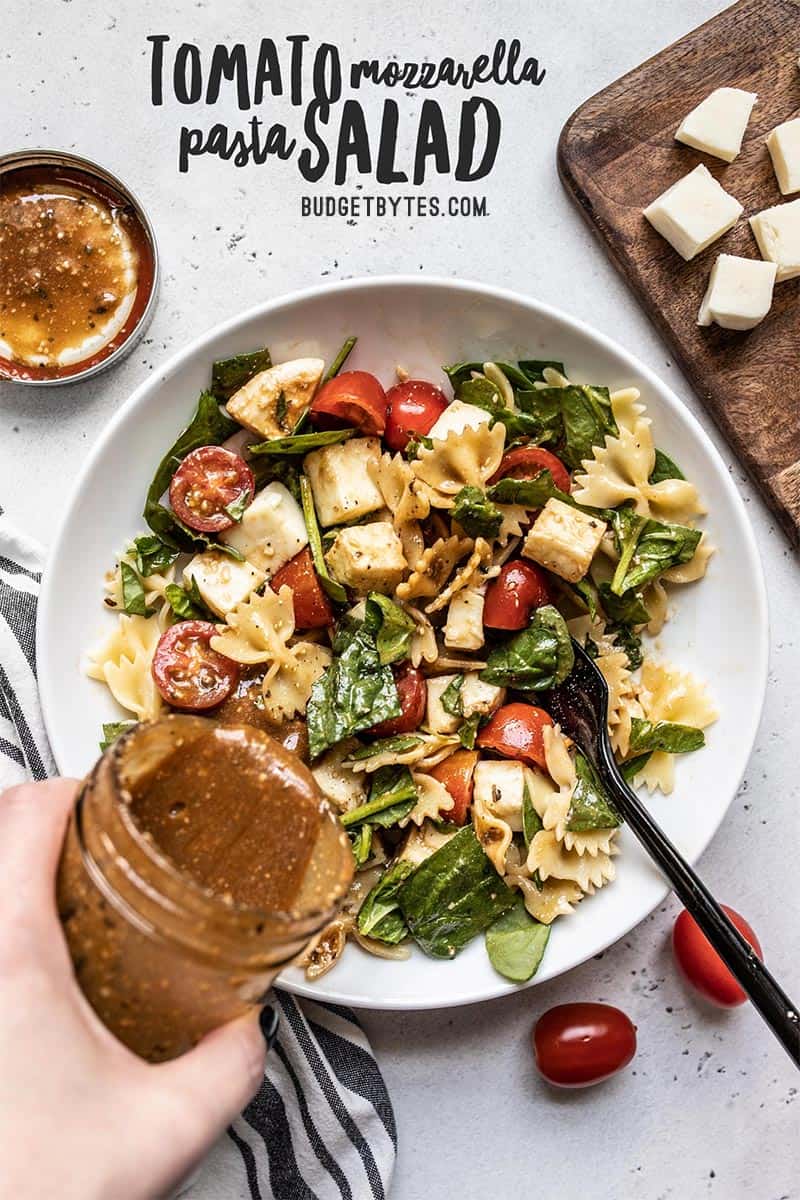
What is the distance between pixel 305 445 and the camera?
3223 millimetres

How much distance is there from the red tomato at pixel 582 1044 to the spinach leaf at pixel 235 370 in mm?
2143

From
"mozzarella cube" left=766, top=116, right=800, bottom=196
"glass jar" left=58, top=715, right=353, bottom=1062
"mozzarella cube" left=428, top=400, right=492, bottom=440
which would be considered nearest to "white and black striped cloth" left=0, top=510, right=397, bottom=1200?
"mozzarella cube" left=428, top=400, right=492, bottom=440

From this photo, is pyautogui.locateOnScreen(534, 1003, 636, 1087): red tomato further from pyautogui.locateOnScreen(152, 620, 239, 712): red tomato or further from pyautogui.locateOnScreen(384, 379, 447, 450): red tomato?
pyautogui.locateOnScreen(384, 379, 447, 450): red tomato

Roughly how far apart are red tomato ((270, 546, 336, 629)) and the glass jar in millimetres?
1168

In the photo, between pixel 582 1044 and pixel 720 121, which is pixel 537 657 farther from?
pixel 720 121

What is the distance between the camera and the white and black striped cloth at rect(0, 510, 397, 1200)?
3.33m

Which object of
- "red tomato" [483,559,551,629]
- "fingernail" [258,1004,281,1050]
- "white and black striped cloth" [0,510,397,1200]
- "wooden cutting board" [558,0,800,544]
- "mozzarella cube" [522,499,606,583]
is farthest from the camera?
"wooden cutting board" [558,0,800,544]

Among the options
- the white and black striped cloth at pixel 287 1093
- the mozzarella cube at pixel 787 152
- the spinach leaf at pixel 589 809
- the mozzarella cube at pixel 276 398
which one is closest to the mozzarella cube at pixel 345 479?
the mozzarella cube at pixel 276 398

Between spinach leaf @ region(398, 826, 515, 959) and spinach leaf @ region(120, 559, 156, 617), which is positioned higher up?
spinach leaf @ region(120, 559, 156, 617)

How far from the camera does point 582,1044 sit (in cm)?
339

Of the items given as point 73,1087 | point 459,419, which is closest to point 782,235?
point 459,419

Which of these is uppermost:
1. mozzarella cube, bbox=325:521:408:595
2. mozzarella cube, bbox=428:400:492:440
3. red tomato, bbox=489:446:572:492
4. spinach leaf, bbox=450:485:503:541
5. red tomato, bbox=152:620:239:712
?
mozzarella cube, bbox=428:400:492:440

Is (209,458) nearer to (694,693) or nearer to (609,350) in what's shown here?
(609,350)

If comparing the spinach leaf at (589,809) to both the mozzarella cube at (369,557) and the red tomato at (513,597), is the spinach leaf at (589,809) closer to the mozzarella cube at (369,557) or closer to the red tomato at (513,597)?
the red tomato at (513,597)
